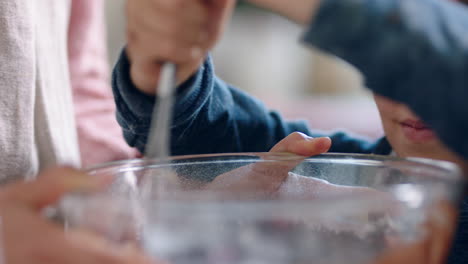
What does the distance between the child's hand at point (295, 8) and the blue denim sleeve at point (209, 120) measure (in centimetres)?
9

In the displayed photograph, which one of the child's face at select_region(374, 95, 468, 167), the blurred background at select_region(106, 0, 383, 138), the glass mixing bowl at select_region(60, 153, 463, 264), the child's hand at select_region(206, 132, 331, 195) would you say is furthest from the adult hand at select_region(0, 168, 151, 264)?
the blurred background at select_region(106, 0, 383, 138)

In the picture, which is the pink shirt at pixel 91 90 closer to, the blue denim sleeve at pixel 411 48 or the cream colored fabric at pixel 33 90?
the cream colored fabric at pixel 33 90

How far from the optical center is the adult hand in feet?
0.58

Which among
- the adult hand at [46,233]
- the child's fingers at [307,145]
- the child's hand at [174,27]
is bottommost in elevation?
the child's fingers at [307,145]

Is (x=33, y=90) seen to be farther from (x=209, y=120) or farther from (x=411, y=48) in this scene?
(x=411, y=48)

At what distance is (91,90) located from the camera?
52 centimetres

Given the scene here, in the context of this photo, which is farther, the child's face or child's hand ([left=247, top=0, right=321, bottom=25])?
the child's face

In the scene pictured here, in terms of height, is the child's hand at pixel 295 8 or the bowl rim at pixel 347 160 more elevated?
the child's hand at pixel 295 8

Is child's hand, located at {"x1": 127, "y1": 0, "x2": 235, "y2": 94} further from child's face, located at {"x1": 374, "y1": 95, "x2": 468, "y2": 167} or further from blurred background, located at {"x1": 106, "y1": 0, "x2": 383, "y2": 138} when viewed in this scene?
blurred background, located at {"x1": 106, "y1": 0, "x2": 383, "y2": 138}

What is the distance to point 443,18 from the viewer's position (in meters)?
0.20

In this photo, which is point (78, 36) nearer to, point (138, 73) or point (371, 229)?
point (138, 73)

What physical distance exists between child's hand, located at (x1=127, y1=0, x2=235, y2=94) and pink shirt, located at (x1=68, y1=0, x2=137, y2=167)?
240 millimetres

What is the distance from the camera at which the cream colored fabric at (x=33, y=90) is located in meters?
0.34

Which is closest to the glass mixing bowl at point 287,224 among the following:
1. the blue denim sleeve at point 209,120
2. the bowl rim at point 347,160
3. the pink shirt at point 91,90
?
the bowl rim at point 347,160
